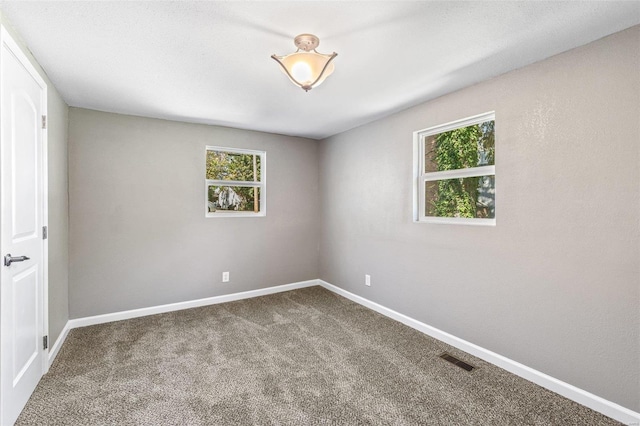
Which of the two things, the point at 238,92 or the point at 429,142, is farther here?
the point at 429,142

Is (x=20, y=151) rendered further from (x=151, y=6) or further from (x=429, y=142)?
(x=429, y=142)

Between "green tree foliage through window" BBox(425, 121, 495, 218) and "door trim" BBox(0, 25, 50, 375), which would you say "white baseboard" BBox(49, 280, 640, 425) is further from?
"green tree foliage through window" BBox(425, 121, 495, 218)

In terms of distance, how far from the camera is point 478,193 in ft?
8.73

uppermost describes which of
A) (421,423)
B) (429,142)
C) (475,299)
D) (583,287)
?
(429,142)

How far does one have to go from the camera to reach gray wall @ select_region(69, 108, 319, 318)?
10.5ft

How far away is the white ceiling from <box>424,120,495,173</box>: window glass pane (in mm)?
399

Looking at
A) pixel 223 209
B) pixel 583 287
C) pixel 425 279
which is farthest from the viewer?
pixel 223 209

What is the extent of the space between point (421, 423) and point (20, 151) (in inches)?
114

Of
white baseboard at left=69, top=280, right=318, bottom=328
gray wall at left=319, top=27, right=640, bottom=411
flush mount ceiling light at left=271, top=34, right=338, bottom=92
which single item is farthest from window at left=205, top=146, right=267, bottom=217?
flush mount ceiling light at left=271, top=34, right=338, bottom=92

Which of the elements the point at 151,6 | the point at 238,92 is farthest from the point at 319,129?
the point at 151,6

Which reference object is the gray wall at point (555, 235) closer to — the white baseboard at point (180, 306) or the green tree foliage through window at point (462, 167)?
the green tree foliage through window at point (462, 167)

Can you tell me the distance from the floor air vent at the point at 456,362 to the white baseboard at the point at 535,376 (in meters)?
0.18

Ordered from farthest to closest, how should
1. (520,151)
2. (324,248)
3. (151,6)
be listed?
1. (324,248)
2. (520,151)
3. (151,6)

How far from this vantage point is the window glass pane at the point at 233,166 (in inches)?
155
